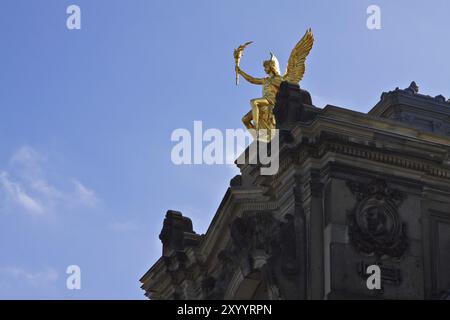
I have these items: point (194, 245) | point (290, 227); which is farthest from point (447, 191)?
point (194, 245)

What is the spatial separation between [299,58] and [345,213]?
6468 millimetres

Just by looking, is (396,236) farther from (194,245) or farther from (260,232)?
(194,245)

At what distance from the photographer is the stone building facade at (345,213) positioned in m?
41.2

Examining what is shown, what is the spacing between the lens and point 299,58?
4631cm

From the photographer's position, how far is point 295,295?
4109cm

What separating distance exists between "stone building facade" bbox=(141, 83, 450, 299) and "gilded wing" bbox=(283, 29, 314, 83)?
275 cm

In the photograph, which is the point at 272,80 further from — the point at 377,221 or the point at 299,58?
the point at 377,221

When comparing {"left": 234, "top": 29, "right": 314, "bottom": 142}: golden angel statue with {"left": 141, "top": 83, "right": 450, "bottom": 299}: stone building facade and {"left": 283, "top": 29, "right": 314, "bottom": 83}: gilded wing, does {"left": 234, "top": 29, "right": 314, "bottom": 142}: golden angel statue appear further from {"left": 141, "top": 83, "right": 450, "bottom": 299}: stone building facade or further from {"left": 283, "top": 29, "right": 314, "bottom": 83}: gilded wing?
{"left": 141, "top": 83, "right": 450, "bottom": 299}: stone building facade

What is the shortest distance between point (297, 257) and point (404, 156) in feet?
13.1

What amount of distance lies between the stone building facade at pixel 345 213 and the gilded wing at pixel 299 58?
2.75 metres

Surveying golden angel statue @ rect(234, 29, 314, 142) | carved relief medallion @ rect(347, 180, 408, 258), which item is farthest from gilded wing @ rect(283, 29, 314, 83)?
carved relief medallion @ rect(347, 180, 408, 258)

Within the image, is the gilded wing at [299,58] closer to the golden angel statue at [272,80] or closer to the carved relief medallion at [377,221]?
the golden angel statue at [272,80]

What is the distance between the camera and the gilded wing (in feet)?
152

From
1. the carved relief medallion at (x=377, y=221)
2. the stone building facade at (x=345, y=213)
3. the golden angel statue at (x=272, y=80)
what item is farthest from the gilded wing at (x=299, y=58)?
the carved relief medallion at (x=377, y=221)
